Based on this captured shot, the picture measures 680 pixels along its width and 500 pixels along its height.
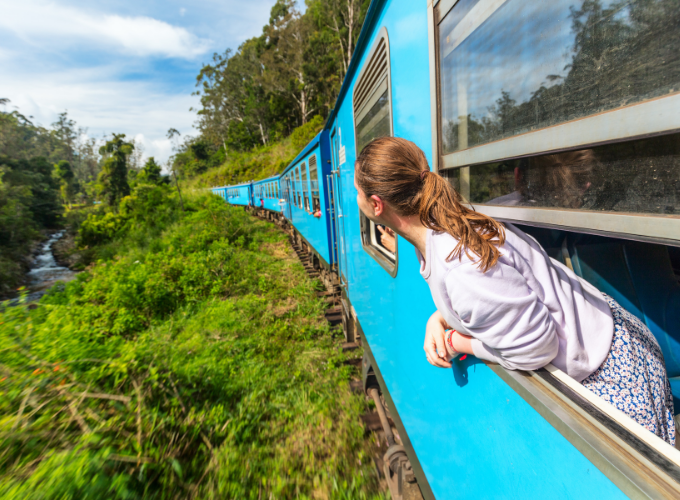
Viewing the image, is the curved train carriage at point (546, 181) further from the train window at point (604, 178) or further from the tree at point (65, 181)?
the tree at point (65, 181)

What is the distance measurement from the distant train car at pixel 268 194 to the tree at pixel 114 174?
2309cm

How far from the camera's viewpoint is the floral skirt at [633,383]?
0.97 meters

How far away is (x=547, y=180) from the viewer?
812 millimetres

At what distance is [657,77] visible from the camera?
0.54m

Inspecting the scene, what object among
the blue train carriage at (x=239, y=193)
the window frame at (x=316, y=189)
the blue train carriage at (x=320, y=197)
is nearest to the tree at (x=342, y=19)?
the blue train carriage at (x=239, y=193)

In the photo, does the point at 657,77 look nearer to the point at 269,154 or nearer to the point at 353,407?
the point at 353,407

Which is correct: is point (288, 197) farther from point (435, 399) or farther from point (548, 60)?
point (548, 60)

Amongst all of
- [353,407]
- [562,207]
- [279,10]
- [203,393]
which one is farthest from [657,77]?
[279,10]

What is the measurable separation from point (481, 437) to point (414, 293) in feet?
2.34

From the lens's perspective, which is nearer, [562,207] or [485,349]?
[562,207]

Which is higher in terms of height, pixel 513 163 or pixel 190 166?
pixel 190 166

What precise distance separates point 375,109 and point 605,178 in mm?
Result: 1841

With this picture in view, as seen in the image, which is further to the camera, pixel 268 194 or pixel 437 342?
pixel 268 194

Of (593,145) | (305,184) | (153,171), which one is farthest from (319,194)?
(153,171)
